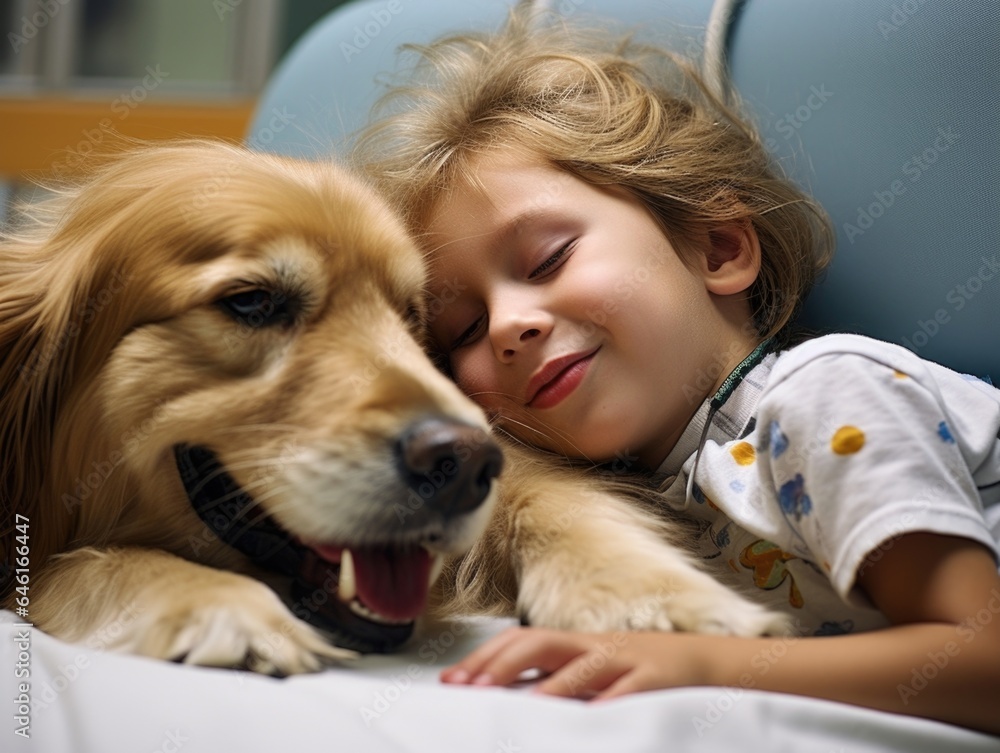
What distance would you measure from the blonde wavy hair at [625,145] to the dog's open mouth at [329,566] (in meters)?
0.56

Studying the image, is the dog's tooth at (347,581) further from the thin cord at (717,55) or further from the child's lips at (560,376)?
the thin cord at (717,55)

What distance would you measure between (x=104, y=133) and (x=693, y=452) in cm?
110

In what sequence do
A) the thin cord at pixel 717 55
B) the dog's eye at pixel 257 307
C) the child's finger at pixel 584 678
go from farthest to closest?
the thin cord at pixel 717 55
the dog's eye at pixel 257 307
the child's finger at pixel 584 678

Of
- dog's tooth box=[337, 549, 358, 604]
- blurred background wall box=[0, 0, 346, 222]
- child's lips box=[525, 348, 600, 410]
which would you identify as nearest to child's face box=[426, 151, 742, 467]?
child's lips box=[525, 348, 600, 410]

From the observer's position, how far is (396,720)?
0.80 metres

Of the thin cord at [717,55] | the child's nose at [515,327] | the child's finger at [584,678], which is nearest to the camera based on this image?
the child's finger at [584,678]

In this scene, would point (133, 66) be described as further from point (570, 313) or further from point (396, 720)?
point (396, 720)

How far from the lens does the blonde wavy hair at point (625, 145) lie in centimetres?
147

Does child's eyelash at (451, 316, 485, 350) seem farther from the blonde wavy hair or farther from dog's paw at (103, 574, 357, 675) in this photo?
dog's paw at (103, 574, 357, 675)

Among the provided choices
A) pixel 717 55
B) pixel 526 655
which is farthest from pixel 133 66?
pixel 526 655

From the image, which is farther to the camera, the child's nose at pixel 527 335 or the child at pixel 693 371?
the child's nose at pixel 527 335

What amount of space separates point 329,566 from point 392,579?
2.8 inches

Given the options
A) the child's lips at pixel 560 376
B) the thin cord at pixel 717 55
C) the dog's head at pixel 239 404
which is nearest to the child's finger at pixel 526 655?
the dog's head at pixel 239 404

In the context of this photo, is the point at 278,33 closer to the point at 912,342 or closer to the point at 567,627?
the point at 912,342
